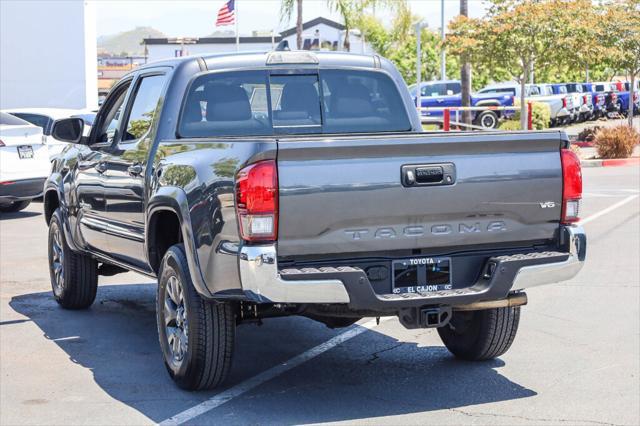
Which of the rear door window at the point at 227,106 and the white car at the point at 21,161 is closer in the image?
the rear door window at the point at 227,106

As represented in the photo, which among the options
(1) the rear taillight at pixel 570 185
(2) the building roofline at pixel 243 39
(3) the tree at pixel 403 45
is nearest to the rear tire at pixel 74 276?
(1) the rear taillight at pixel 570 185

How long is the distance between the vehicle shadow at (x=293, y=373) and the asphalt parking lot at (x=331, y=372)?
0.01m

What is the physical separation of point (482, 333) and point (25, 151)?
1063cm

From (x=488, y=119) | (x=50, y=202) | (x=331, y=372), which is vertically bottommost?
(x=331, y=372)

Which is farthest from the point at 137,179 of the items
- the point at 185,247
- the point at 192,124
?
the point at 185,247

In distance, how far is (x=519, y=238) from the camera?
6617 millimetres

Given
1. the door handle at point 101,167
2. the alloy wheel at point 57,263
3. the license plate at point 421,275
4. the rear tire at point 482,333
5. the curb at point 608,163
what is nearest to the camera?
the license plate at point 421,275

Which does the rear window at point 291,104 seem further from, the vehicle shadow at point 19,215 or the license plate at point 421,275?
the vehicle shadow at point 19,215

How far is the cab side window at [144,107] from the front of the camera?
7.97 meters

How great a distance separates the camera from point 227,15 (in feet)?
171

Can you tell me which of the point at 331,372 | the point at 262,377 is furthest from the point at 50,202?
the point at 331,372

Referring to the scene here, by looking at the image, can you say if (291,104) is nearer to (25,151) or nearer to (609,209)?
(25,151)

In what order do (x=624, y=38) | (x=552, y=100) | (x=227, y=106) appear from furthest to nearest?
(x=552, y=100), (x=624, y=38), (x=227, y=106)

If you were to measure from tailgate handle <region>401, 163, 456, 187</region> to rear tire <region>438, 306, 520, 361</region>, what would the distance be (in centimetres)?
136
